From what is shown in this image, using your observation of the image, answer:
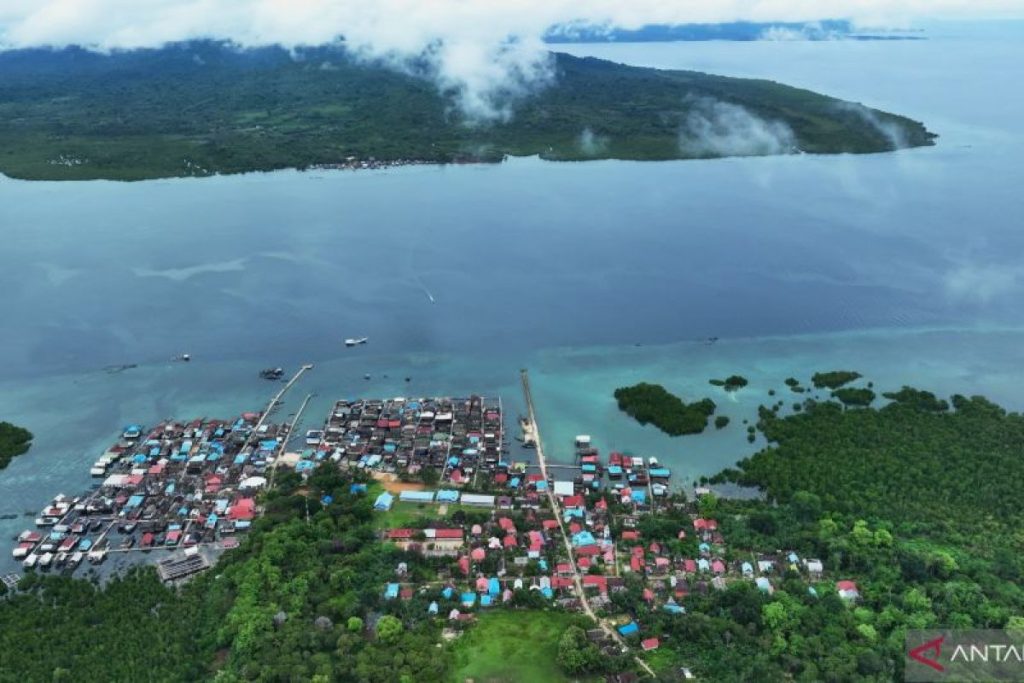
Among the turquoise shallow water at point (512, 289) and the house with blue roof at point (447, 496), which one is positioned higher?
the turquoise shallow water at point (512, 289)

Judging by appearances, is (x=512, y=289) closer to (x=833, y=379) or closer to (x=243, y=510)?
(x=833, y=379)

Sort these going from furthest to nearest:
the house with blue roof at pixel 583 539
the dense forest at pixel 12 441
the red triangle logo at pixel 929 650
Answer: the dense forest at pixel 12 441
the house with blue roof at pixel 583 539
the red triangle logo at pixel 929 650

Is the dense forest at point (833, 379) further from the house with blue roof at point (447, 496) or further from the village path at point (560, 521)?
the house with blue roof at point (447, 496)

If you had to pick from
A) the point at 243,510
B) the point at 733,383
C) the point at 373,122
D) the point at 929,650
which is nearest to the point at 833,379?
the point at 733,383

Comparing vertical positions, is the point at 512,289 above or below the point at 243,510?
above

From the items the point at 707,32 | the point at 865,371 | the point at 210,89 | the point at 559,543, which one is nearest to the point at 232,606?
the point at 559,543

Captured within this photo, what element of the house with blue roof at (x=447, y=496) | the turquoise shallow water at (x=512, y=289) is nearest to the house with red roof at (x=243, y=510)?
the house with blue roof at (x=447, y=496)
